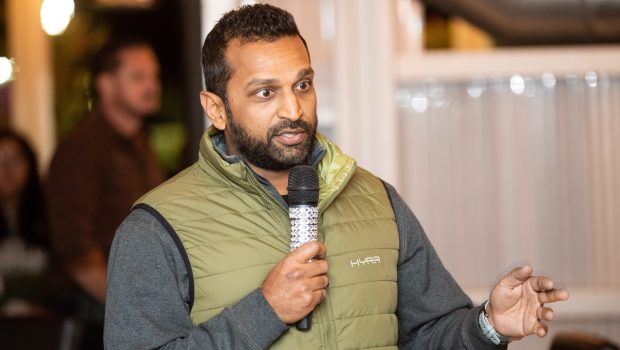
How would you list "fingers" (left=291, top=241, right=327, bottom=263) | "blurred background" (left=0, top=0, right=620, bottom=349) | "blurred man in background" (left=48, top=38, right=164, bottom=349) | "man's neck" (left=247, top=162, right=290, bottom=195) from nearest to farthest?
"fingers" (left=291, top=241, right=327, bottom=263) → "man's neck" (left=247, top=162, right=290, bottom=195) → "blurred background" (left=0, top=0, right=620, bottom=349) → "blurred man in background" (left=48, top=38, right=164, bottom=349)

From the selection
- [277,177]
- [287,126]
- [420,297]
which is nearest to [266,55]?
[287,126]

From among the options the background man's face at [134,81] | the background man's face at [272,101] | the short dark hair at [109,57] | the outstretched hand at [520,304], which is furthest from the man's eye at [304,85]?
the short dark hair at [109,57]

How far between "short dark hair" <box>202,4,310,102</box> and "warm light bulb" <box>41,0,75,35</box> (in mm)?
5803

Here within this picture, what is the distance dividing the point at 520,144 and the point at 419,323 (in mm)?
2192

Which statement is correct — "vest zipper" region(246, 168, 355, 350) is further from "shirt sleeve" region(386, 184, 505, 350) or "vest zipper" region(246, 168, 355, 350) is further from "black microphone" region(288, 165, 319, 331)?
"shirt sleeve" region(386, 184, 505, 350)

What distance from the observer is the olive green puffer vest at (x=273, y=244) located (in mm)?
2373

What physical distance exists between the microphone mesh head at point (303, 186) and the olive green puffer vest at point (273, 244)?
112 mm

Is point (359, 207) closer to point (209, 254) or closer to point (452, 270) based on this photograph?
Answer: point (209, 254)

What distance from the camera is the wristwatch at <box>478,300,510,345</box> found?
2484mm

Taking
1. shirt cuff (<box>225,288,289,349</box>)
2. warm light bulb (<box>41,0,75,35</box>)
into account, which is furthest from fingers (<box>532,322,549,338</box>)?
warm light bulb (<box>41,0,75,35</box>)

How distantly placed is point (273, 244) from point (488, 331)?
0.55 m

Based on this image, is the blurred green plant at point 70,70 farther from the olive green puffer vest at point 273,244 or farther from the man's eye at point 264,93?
the man's eye at point 264,93

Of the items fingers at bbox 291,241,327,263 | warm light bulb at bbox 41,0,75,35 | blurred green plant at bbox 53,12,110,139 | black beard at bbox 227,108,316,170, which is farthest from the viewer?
blurred green plant at bbox 53,12,110,139

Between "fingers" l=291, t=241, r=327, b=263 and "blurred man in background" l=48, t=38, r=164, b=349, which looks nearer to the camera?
"fingers" l=291, t=241, r=327, b=263
